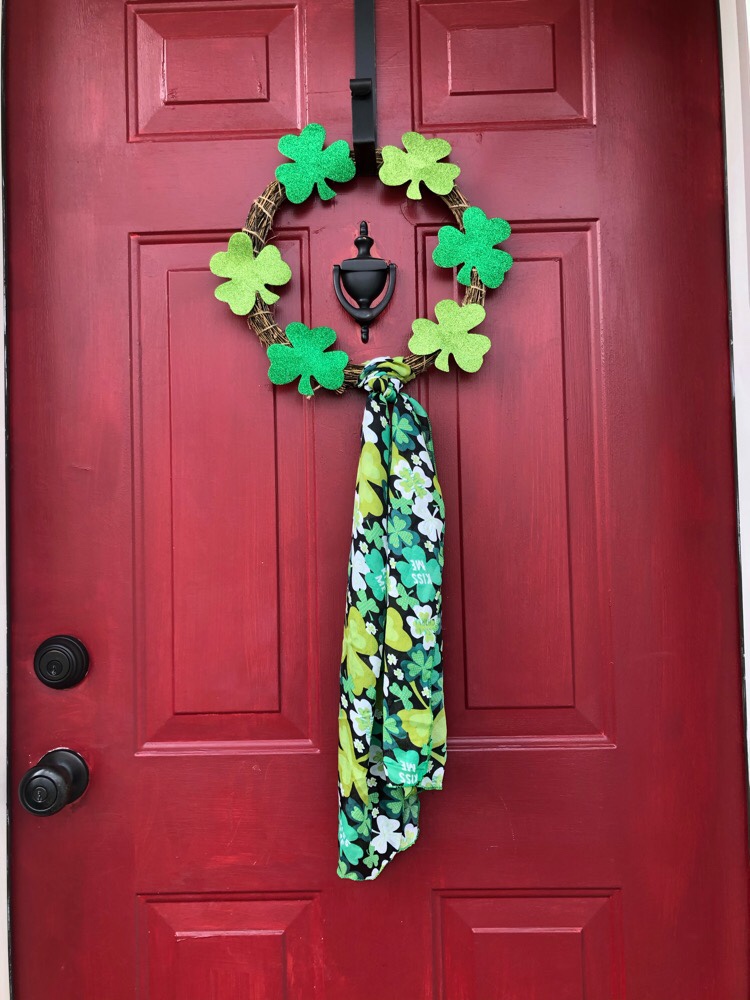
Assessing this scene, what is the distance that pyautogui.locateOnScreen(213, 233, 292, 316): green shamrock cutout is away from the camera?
40.3 inches

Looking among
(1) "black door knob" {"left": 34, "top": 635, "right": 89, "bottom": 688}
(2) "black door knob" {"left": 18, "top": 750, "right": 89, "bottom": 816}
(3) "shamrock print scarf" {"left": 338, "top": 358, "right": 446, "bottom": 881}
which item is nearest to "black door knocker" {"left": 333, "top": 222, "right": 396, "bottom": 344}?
(3) "shamrock print scarf" {"left": 338, "top": 358, "right": 446, "bottom": 881}

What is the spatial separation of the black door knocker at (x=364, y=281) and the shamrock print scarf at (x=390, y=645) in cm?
13

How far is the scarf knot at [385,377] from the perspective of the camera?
0.96 meters

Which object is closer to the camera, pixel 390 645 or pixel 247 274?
pixel 390 645

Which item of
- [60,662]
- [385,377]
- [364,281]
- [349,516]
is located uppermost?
[364,281]

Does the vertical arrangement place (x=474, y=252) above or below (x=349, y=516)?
above

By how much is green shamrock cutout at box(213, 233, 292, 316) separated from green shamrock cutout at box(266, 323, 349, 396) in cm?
7

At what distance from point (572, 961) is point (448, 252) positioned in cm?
103

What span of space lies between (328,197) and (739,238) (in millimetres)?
587

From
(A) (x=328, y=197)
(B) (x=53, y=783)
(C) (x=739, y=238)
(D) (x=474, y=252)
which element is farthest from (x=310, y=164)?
(B) (x=53, y=783)

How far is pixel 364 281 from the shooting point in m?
1.04

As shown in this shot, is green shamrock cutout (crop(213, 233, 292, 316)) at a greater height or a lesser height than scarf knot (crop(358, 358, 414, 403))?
greater

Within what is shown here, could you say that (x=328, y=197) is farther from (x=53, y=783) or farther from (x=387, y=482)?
(x=53, y=783)

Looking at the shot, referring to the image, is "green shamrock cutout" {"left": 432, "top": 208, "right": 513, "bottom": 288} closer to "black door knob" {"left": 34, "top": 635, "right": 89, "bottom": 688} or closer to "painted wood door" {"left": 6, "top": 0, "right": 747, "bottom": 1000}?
"painted wood door" {"left": 6, "top": 0, "right": 747, "bottom": 1000}
